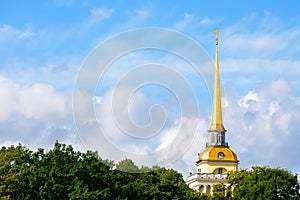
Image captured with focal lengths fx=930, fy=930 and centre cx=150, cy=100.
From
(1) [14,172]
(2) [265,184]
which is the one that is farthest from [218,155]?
(1) [14,172]

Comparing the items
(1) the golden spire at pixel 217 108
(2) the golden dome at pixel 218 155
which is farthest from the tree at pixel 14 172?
(1) the golden spire at pixel 217 108

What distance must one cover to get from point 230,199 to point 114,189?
83.9 feet

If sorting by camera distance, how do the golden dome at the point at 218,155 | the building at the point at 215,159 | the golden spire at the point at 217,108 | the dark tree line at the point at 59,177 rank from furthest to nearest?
1. the golden spire at the point at 217,108
2. the golden dome at the point at 218,155
3. the building at the point at 215,159
4. the dark tree line at the point at 59,177

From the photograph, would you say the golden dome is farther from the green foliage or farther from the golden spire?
the green foliage

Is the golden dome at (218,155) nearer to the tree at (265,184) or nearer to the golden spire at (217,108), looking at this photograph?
the golden spire at (217,108)

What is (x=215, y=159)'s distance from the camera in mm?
163250

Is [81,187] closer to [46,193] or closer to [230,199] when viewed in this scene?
[46,193]

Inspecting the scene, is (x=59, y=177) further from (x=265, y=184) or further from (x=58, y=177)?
(x=265, y=184)

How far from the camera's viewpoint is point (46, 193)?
81.6 metres

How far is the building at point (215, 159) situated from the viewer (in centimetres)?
15862

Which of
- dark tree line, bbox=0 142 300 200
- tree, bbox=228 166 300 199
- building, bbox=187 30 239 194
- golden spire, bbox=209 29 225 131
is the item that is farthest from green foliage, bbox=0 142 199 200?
golden spire, bbox=209 29 225 131

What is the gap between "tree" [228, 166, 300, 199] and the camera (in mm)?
105000

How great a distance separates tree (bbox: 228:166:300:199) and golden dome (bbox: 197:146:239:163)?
1716 inches

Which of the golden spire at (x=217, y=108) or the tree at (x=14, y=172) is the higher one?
the golden spire at (x=217, y=108)
